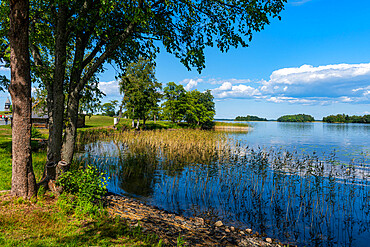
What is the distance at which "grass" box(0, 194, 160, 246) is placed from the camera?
4973 millimetres

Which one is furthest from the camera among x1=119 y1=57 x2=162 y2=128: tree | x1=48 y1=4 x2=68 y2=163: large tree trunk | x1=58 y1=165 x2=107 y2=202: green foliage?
x1=119 y1=57 x2=162 y2=128: tree

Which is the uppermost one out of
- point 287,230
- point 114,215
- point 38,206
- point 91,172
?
point 91,172

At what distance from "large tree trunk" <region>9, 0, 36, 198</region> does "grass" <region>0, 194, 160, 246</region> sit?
598 mm

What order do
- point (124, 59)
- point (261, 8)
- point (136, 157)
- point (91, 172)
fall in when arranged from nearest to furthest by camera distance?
point (91, 172) < point (261, 8) < point (124, 59) < point (136, 157)

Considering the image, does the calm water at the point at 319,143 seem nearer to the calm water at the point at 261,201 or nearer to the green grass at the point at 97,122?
the calm water at the point at 261,201

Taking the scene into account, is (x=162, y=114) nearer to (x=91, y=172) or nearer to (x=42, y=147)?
(x=42, y=147)

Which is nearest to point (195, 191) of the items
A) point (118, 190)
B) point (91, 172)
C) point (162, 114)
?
point (118, 190)

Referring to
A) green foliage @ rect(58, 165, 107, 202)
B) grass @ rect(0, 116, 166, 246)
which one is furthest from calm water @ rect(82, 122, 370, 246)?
grass @ rect(0, 116, 166, 246)

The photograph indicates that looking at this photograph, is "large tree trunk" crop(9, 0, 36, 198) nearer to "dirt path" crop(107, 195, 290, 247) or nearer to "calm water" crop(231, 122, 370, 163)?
"dirt path" crop(107, 195, 290, 247)

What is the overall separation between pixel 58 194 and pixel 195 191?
7.07 m

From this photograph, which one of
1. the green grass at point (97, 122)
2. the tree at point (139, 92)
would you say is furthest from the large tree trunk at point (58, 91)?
the green grass at point (97, 122)

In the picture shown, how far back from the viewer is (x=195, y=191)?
12.2m

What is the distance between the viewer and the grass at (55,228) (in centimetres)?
497

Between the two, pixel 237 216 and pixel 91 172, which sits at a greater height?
pixel 91 172
